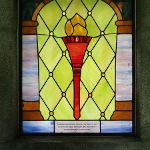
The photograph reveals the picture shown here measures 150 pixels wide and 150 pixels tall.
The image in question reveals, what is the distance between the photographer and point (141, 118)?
2.78 meters

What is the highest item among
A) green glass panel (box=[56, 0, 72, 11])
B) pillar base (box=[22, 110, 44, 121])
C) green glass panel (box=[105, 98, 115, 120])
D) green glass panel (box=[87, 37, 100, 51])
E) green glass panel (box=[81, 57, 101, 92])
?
green glass panel (box=[56, 0, 72, 11])

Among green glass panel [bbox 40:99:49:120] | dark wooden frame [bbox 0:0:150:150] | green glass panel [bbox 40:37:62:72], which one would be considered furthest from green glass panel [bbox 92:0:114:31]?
green glass panel [bbox 40:99:49:120]

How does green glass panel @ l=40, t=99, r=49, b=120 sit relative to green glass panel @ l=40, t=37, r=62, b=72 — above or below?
below

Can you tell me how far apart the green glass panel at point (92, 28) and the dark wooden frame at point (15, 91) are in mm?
294

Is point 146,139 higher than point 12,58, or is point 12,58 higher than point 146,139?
point 12,58

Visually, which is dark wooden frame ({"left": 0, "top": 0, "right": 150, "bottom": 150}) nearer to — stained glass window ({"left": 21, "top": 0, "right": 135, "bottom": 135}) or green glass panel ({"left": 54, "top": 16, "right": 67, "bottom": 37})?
stained glass window ({"left": 21, "top": 0, "right": 135, "bottom": 135})

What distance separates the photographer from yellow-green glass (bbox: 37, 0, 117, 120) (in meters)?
2.92

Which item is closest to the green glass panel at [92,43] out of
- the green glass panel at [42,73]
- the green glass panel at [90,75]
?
the green glass panel at [90,75]

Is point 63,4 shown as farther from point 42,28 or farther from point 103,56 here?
point 103,56

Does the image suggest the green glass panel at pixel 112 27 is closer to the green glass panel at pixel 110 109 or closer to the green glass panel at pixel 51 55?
the green glass panel at pixel 51 55

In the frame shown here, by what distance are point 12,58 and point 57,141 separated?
0.63 meters

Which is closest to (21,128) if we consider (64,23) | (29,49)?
(29,49)

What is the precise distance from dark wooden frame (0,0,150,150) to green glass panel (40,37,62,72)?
218 mm

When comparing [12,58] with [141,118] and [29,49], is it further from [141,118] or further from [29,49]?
[141,118]
